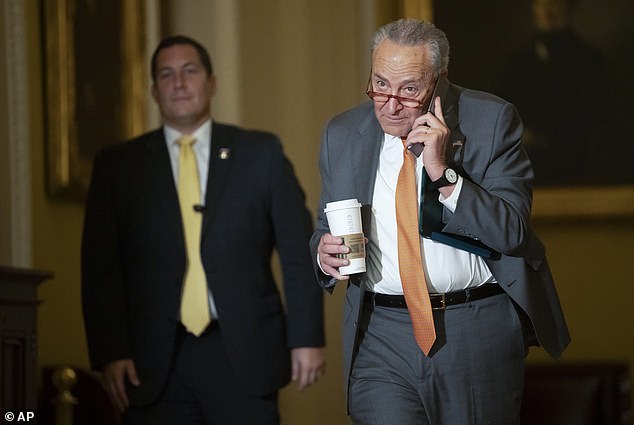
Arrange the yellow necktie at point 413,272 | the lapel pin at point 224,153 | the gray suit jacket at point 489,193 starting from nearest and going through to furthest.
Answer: the gray suit jacket at point 489,193 < the yellow necktie at point 413,272 < the lapel pin at point 224,153

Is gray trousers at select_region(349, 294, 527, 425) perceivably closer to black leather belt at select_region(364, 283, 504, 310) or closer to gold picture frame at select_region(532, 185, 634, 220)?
black leather belt at select_region(364, 283, 504, 310)

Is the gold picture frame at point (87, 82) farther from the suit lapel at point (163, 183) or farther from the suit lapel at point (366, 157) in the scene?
the suit lapel at point (366, 157)

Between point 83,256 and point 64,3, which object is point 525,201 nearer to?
point 83,256

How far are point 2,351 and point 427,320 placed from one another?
1.65m

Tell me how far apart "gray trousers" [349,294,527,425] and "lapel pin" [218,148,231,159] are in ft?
5.60

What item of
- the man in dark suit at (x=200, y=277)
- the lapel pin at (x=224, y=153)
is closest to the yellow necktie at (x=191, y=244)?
the man in dark suit at (x=200, y=277)

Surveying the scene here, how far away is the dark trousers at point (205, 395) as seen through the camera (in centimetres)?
509

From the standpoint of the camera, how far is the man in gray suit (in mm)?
3773

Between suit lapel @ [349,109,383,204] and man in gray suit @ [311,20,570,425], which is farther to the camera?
suit lapel @ [349,109,383,204]

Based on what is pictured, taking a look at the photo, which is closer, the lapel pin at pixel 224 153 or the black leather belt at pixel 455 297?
the black leather belt at pixel 455 297

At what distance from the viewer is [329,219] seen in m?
3.74

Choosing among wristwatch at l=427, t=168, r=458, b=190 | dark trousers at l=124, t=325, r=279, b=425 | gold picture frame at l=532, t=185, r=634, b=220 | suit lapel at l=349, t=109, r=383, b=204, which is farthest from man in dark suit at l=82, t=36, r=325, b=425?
gold picture frame at l=532, t=185, r=634, b=220

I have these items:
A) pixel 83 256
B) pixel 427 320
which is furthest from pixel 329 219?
pixel 83 256

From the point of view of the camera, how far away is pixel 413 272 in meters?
3.74
